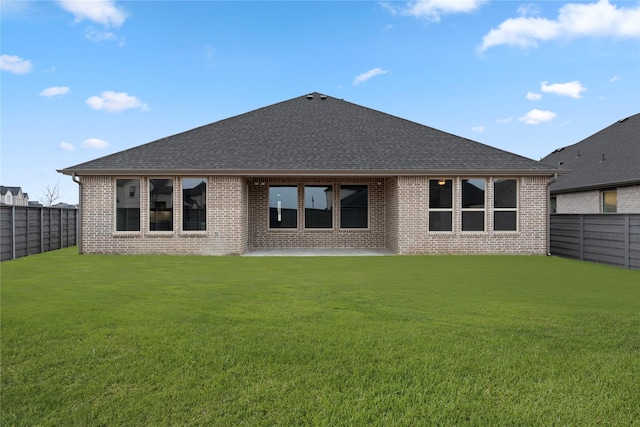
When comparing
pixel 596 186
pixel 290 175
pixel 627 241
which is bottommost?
pixel 627 241

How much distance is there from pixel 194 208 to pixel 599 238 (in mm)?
12771

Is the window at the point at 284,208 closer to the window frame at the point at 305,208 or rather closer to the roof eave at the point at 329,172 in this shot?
the window frame at the point at 305,208

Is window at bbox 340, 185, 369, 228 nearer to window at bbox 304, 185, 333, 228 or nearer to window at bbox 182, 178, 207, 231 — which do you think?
window at bbox 304, 185, 333, 228

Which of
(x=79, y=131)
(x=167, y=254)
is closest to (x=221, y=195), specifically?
(x=167, y=254)

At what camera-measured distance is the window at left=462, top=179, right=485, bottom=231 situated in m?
12.7

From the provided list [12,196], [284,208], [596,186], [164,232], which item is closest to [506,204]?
[596,186]

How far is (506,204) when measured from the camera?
12695mm

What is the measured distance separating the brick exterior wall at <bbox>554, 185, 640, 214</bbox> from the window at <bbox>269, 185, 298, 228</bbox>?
13.2m

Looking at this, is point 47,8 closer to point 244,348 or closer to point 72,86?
point 72,86

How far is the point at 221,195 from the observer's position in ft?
41.1

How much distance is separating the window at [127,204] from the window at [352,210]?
7.57 metres

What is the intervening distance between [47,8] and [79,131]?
40.4 feet

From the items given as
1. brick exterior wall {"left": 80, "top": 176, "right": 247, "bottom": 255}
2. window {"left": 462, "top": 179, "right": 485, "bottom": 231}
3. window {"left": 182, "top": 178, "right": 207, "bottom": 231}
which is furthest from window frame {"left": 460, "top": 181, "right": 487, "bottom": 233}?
window {"left": 182, "top": 178, "right": 207, "bottom": 231}

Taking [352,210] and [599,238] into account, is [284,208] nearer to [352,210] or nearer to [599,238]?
[352,210]
